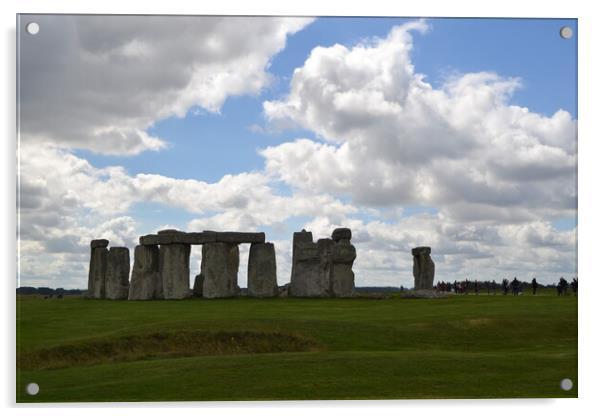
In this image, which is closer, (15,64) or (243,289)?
(15,64)

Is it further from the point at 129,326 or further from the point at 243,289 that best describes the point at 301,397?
the point at 243,289

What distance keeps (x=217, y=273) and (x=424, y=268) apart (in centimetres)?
954

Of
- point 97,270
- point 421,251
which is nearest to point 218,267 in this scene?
point 97,270

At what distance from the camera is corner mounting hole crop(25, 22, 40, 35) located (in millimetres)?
17578

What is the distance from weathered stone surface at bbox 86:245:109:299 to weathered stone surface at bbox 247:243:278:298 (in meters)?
7.03

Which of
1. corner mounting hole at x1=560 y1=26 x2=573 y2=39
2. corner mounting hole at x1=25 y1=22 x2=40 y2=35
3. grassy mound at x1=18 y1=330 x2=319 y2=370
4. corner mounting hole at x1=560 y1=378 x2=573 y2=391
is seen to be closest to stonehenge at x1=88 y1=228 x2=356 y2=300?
grassy mound at x1=18 y1=330 x2=319 y2=370

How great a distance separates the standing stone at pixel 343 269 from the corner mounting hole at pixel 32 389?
2226cm

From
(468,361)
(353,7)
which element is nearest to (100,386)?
(468,361)

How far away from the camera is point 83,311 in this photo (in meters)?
28.2

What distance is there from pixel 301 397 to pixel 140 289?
22910 millimetres

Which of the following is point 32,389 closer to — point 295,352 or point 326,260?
point 295,352

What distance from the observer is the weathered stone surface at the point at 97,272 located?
4025 centimetres

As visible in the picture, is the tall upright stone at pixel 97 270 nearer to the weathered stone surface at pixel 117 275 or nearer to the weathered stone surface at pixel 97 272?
the weathered stone surface at pixel 97 272

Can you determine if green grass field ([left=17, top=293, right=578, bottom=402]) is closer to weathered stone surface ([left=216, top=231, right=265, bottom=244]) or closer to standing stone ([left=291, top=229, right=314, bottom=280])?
weathered stone surface ([left=216, top=231, right=265, bottom=244])
